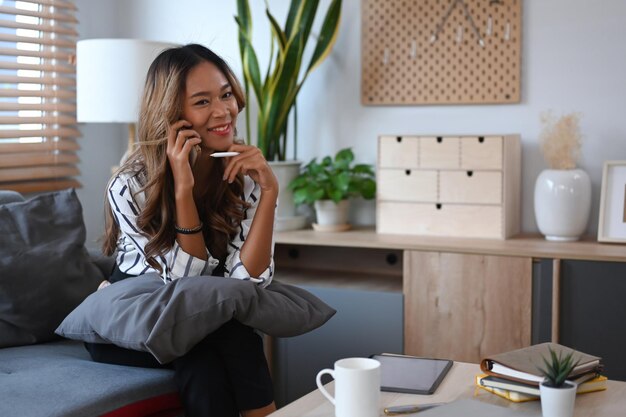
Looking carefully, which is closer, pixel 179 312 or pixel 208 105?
pixel 179 312

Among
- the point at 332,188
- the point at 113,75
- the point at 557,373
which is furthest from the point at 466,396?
the point at 113,75

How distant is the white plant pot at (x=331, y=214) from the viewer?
304 cm

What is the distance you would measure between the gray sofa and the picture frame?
1.43 meters

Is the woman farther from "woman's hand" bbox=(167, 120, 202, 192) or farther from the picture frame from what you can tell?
the picture frame

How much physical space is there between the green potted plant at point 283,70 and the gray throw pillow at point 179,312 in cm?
98

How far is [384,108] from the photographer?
317cm

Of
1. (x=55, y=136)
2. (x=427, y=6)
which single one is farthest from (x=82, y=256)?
(x=427, y=6)

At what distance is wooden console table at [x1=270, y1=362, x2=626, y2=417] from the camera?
156 cm

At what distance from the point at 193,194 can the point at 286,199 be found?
2.66ft

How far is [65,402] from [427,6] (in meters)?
1.89

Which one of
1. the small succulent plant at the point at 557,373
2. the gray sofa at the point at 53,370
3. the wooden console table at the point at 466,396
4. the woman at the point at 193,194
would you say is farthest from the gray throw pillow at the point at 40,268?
the small succulent plant at the point at 557,373

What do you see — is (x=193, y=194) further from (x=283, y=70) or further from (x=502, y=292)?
(x=502, y=292)

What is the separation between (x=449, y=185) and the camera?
2.84 meters

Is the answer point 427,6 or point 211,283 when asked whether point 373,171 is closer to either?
point 427,6
